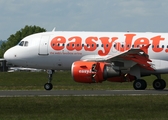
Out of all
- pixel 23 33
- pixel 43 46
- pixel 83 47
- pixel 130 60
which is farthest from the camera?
pixel 23 33

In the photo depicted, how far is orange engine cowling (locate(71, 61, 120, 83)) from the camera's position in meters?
35.0

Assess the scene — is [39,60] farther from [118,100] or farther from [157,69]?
[118,100]

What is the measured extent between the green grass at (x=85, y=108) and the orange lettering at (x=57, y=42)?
9380mm

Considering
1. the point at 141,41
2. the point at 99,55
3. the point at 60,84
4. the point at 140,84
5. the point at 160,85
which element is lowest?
the point at 60,84

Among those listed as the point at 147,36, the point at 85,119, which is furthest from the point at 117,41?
the point at 85,119

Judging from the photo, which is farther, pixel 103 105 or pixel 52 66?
pixel 52 66

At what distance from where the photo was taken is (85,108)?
80.8 ft

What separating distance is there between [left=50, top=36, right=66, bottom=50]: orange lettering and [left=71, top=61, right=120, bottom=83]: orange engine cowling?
3.28 meters

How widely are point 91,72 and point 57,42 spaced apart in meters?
4.47

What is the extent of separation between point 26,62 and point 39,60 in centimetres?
109

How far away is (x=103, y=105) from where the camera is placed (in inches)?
1011

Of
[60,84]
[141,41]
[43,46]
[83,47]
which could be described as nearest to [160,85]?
[141,41]

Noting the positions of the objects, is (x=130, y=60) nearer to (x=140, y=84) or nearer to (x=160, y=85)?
(x=140, y=84)

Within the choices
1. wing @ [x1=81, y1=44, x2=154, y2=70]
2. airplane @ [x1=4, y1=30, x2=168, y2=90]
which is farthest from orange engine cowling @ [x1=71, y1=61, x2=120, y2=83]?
wing @ [x1=81, y1=44, x2=154, y2=70]
